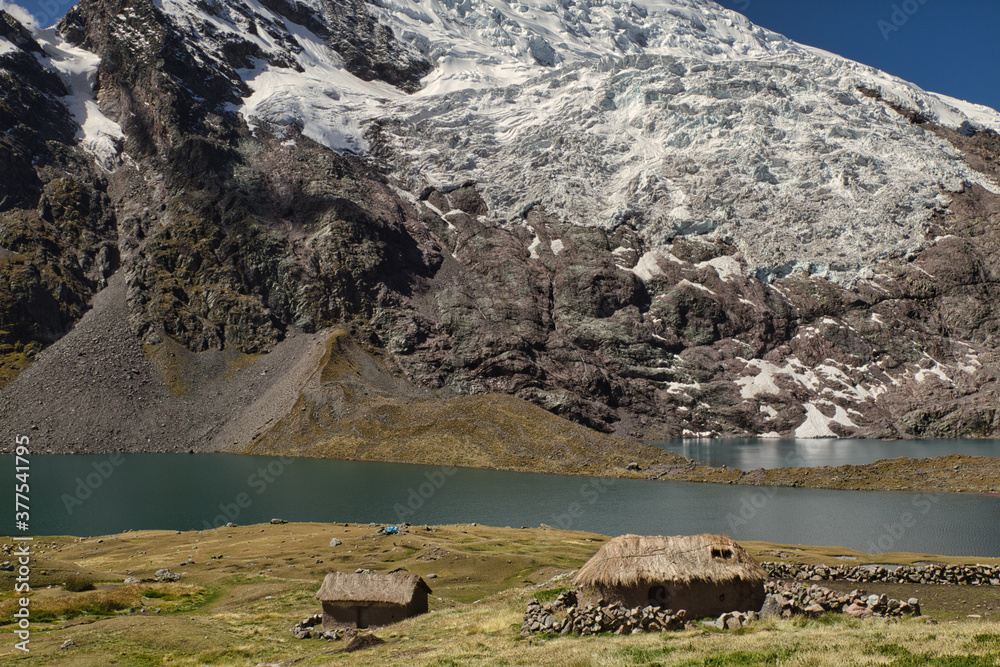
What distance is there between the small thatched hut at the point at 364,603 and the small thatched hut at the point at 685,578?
7.65 meters

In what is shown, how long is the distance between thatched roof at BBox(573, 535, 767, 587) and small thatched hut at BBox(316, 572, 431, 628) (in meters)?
7.27

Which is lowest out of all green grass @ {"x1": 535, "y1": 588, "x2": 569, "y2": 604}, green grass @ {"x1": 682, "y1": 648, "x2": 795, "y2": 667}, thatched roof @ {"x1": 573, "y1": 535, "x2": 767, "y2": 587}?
green grass @ {"x1": 535, "y1": 588, "x2": 569, "y2": 604}

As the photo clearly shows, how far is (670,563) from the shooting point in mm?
25141

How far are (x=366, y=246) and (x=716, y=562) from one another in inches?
6340

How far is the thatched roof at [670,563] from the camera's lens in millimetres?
24781

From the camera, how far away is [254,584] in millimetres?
37000

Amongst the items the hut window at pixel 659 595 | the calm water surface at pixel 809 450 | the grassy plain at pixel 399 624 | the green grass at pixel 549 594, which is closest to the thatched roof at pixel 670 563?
the hut window at pixel 659 595

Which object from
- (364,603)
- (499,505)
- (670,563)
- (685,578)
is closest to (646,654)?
(685,578)

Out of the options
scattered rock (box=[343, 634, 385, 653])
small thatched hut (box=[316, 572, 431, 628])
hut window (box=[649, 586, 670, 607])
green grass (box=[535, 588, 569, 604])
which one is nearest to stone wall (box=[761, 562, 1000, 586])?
hut window (box=[649, 586, 670, 607])

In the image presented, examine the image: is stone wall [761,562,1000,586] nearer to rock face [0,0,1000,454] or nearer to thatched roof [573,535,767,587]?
thatched roof [573,535,767,587]

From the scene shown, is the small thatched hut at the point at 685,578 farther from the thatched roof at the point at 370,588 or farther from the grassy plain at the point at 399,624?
the thatched roof at the point at 370,588

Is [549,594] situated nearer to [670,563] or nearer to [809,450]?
[670,563]

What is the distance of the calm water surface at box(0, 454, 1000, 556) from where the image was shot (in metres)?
61.1

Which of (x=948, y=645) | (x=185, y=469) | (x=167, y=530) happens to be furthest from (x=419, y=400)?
(x=948, y=645)
